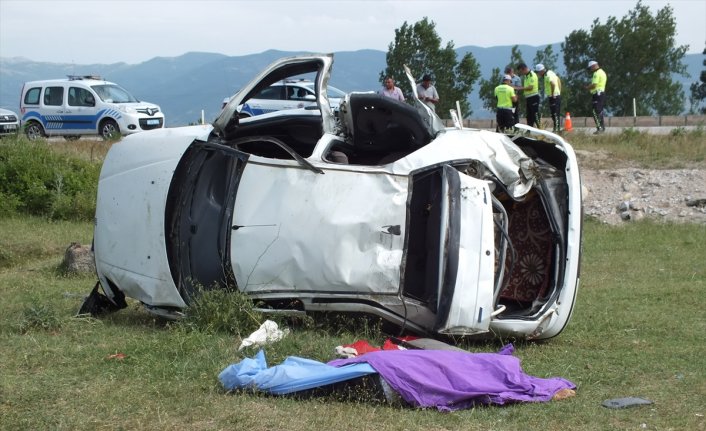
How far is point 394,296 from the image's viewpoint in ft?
21.9

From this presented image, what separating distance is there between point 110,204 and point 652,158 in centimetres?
1336

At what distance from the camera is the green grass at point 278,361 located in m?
5.14

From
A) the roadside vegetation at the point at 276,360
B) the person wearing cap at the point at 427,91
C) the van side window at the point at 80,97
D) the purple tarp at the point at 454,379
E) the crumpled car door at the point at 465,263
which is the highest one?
the person wearing cap at the point at 427,91

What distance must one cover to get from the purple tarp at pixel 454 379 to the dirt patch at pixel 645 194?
9.04 meters

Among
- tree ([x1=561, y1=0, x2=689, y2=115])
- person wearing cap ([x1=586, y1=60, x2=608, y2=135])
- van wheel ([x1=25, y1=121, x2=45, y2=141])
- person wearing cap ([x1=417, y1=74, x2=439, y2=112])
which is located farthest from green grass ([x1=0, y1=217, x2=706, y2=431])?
tree ([x1=561, y1=0, x2=689, y2=115])

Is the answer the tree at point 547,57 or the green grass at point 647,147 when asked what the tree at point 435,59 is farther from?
the green grass at point 647,147

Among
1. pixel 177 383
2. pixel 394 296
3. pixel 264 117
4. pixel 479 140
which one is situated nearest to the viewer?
pixel 177 383

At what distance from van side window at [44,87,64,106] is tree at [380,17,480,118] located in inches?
933

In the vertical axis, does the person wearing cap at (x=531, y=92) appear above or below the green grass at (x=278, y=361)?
above

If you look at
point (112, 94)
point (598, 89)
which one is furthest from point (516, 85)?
point (112, 94)

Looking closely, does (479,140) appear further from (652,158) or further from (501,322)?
(652,158)

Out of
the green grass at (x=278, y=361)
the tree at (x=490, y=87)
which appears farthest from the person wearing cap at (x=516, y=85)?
the tree at (x=490, y=87)

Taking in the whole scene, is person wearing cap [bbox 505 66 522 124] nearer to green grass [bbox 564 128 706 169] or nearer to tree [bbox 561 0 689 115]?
green grass [bbox 564 128 706 169]

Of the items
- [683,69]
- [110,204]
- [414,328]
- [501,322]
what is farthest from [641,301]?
[683,69]
